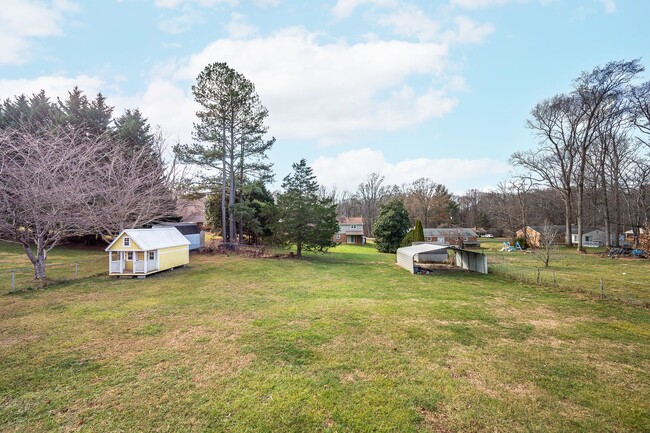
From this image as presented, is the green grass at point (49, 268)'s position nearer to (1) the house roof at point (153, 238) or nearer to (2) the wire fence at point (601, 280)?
(1) the house roof at point (153, 238)

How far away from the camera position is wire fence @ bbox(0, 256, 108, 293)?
11.2 metres

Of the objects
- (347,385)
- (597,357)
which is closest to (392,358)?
(347,385)

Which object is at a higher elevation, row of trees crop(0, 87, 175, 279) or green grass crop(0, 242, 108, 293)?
row of trees crop(0, 87, 175, 279)

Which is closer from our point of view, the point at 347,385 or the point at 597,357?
the point at 347,385

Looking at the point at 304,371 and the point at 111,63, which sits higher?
the point at 111,63

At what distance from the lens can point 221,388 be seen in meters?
4.57

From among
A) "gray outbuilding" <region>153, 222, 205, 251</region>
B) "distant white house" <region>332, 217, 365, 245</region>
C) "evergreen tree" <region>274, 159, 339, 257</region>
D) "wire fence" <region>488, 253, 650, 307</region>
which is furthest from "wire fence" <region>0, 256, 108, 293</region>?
"distant white house" <region>332, 217, 365, 245</region>

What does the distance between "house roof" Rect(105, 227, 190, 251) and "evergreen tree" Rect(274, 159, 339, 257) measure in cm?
715

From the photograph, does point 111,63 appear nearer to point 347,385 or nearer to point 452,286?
point 347,385

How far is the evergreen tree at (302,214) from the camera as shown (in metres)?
21.3

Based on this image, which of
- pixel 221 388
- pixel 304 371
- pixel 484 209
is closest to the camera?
pixel 221 388

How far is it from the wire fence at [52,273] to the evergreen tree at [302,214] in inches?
436

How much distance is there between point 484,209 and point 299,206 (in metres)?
62.7

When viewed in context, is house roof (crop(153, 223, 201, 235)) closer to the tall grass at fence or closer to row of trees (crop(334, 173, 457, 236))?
the tall grass at fence
